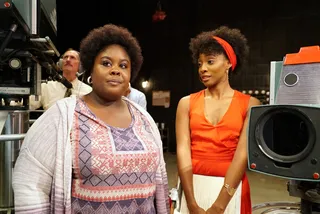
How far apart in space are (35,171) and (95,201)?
0.71ft

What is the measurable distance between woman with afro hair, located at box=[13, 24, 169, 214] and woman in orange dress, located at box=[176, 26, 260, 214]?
0.68ft

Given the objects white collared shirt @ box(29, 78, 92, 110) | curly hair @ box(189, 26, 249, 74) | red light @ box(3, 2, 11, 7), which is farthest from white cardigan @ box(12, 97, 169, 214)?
white collared shirt @ box(29, 78, 92, 110)

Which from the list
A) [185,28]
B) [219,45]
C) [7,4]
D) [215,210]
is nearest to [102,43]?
[7,4]

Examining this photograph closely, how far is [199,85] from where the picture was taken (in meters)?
6.66

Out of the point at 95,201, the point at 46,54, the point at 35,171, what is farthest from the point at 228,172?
the point at 46,54

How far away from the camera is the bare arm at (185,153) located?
55.0 inches

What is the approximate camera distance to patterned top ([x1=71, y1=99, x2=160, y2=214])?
1.06 m

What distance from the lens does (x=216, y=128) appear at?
142cm

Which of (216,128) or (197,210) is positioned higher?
(216,128)

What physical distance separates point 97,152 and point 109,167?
64 millimetres

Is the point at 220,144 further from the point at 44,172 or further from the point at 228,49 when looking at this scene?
the point at 44,172

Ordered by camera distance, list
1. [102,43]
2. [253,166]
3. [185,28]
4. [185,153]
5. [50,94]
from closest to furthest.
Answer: [253,166] → [102,43] → [185,153] → [50,94] → [185,28]

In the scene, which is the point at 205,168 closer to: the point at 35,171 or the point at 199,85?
the point at 35,171

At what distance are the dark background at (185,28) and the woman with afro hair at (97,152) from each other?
15.6ft
